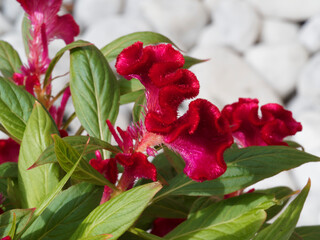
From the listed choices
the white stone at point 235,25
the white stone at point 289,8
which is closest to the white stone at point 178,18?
the white stone at point 235,25

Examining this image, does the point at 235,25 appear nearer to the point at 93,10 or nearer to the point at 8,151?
the point at 93,10

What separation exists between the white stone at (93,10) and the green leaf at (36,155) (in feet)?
9.05

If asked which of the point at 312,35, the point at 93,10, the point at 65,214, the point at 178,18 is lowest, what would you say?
the point at 312,35

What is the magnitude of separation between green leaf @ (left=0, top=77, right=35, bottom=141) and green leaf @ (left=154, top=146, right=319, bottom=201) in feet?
0.47

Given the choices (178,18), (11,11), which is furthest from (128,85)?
(11,11)

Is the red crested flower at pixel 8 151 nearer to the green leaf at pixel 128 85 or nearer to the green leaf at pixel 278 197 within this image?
the green leaf at pixel 128 85

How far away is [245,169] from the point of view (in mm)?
401

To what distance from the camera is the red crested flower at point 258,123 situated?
0.46 m

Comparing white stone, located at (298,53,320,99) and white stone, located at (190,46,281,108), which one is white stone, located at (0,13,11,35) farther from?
white stone, located at (298,53,320,99)

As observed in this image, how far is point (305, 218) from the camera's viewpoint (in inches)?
85.0

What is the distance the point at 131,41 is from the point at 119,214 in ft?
0.81

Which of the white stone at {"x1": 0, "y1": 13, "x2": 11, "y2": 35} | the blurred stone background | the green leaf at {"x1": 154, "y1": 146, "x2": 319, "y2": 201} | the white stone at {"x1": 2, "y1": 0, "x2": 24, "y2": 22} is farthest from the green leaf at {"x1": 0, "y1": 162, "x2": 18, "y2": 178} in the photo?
the white stone at {"x1": 2, "y1": 0, "x2": 24, "y2": 22}

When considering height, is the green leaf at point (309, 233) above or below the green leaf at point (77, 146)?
below

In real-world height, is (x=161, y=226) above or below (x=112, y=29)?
below
